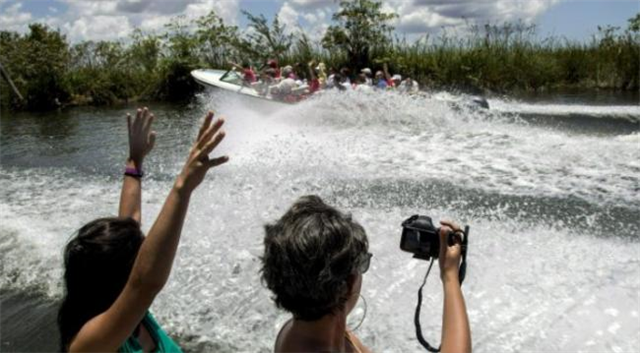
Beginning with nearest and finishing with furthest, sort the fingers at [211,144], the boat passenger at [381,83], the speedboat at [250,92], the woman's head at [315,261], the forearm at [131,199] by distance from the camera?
the woman's head at [315,261], the fingers at [211,144], the forearm at [131,199], the speedboat at [250,92], the boat passenger at [381,83]

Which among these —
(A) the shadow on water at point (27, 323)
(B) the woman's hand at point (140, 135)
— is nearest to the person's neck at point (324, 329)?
(B) the woman's hand at point (140, 135)

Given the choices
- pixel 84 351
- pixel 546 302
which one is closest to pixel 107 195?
pixel 546 302

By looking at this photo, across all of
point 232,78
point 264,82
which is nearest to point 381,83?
point 264,82

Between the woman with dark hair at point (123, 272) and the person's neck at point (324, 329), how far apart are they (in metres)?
0.41

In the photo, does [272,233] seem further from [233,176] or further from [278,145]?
[278,145]

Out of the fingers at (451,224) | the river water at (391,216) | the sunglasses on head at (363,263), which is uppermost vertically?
the fingers at (451,224)

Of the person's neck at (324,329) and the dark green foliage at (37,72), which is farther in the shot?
the dark green foliage at (37,72)

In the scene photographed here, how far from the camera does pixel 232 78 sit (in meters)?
18.0

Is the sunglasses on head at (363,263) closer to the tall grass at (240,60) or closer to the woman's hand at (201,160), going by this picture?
the woman's hand at (201,160)

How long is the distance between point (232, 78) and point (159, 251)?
16.8m

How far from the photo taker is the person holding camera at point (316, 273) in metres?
1.54

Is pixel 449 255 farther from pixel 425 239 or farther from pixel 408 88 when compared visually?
pixel 408 88

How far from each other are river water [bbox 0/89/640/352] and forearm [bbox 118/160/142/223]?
7.10 ft

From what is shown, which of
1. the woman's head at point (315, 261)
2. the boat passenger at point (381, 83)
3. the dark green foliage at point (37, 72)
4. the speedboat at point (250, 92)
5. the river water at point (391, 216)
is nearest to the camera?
the woman's head at point (315, 261)
